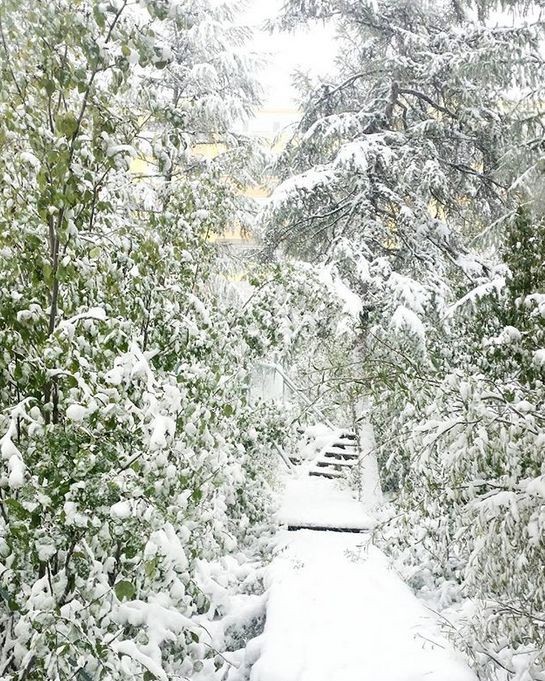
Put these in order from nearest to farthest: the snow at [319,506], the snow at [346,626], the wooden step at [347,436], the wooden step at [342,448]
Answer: the snow at [346,626]
the snow at [319,506]
the wooden step at [342,448]
the wooden step at [347,436]

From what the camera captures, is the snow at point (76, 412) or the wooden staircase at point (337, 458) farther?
the wooden staircase at point (337, 458)

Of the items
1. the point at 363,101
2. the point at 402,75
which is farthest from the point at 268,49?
the point at 402,75

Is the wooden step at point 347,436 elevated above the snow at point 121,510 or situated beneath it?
elevated above

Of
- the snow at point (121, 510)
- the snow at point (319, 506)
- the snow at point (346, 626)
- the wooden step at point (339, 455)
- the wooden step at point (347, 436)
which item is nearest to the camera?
the snow at point (121, 510)

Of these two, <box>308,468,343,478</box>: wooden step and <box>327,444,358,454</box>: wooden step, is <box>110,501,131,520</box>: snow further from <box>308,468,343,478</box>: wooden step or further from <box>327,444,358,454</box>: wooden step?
<box>327,444,358,454</box>: wooden step

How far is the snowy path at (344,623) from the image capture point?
430cm

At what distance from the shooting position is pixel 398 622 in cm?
512

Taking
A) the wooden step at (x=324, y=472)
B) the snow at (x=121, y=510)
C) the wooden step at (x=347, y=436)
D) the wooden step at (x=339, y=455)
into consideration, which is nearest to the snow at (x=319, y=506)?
the wooden step at (x=324, y=472)

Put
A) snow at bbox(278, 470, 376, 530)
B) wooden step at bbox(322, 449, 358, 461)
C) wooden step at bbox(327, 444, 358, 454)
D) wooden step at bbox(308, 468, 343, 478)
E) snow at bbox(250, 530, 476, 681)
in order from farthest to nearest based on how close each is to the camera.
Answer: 1. wooden step at bbox(327, 444, 358, 454)
2. wooden step at bbox(322, 449, 358, 461)
3. wooden step at bbox(308, 468, 343, 478)
4. snow at bbox(278, 470, 376, 530)
5. snow at bbox(250, 530, 476, 681)

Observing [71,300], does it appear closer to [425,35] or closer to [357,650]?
[357,650]

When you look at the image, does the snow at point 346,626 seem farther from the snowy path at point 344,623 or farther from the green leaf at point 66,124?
the green leaf at point 66,124

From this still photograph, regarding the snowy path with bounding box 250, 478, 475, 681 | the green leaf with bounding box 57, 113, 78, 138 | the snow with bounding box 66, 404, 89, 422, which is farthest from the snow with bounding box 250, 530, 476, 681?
the green leaf with bounding box 57, 113, 78, 138

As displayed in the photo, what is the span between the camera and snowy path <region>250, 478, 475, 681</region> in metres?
4.30

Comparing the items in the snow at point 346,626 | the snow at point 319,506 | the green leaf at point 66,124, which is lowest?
the snow at point 346,626
